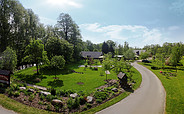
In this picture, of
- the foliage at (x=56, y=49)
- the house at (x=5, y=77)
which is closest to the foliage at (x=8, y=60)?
the house at (x=5, y=77)

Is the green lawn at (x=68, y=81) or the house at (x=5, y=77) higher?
the house at (x=5, y=77)

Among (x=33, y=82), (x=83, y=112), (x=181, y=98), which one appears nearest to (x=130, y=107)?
(x=83, y=112)

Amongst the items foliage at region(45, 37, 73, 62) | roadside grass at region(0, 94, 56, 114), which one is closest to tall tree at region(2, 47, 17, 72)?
foliage at region(45, 37, 73, 62)

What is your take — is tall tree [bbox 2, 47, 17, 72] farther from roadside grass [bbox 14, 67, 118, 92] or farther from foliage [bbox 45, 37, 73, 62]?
foliage [bbox 45, 37, 73, 62]

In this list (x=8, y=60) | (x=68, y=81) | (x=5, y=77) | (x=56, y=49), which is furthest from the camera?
(x=56, y=49)

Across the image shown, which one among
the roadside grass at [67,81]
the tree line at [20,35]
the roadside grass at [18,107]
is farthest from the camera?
the tree line at [20,35]

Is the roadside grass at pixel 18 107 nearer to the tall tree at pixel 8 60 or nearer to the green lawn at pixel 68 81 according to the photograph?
the green lawn at pixel 68 81

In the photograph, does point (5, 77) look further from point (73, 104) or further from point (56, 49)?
point (56, 49)

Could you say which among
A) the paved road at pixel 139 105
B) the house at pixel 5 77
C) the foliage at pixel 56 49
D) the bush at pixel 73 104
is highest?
the foliage at pixel 56 49

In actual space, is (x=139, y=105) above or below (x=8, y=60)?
below

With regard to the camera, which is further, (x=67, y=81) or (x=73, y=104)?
(x=67, y=81)

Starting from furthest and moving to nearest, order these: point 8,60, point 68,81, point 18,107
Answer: point 68,81 < point 8,60 < point 18,107

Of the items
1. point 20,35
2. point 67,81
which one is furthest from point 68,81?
point 20,35

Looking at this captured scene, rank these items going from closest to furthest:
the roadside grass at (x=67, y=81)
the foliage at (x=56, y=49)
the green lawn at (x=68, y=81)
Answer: the roadside grass at (x=67, y=81) → the green lawn at (x=68, y=81) → the foliage at (x=56, y=49)
